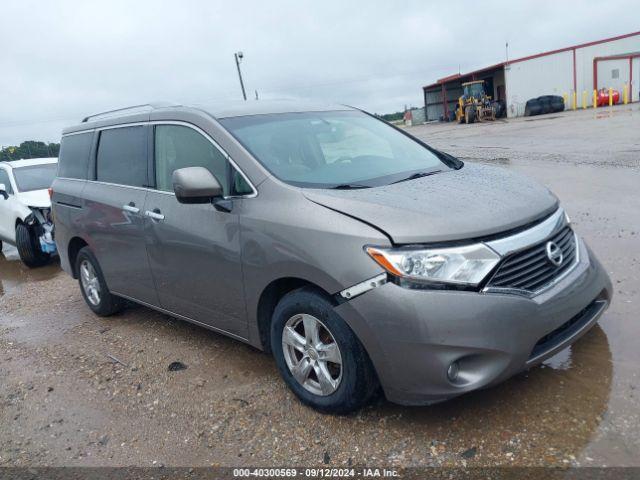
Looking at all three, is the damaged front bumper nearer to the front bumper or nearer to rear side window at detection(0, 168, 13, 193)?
rear side window at detection(0, 168, 13, 193)

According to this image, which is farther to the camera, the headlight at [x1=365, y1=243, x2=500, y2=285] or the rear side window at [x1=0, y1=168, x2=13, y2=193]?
the rear side window at [x1=0, y1=168, x2=13, y2=193]

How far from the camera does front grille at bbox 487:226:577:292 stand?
8.58ft

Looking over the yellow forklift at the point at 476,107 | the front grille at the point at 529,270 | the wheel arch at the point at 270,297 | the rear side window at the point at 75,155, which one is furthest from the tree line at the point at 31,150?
the yellow forklift at the point at 476,107

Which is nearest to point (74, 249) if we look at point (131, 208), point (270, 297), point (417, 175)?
point (131, 208)

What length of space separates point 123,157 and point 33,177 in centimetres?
562

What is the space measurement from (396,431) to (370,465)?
0.29 metres

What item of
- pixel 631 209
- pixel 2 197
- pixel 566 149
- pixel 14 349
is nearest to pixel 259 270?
pixel 14 349

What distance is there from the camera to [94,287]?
208 inches

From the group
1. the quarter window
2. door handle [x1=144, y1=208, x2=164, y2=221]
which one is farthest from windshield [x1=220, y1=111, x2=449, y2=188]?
door handle [x1=144, y1=208, x2=164, y2=221]

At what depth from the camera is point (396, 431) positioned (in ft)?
9.48

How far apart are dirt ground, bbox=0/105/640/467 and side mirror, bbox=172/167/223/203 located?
4.30ft

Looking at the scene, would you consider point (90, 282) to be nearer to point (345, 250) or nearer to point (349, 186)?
point (349, 186)

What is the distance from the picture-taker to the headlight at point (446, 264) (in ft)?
8.40

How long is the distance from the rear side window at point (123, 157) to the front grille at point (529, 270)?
110 inches
